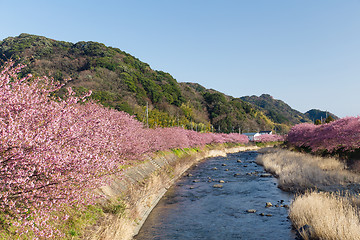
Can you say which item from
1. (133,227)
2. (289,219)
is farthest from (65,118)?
(289,219)

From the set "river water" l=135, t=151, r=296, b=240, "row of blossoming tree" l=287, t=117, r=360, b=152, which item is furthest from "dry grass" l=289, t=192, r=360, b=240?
"row of blossoming tree" l=287, t=117, r=360, b=152

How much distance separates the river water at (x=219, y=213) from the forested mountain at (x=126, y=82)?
66594 mm

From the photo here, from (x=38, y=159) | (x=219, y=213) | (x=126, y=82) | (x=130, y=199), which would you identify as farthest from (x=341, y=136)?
(x=126, y=82)

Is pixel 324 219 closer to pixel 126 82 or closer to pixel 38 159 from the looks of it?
pixel 38 159

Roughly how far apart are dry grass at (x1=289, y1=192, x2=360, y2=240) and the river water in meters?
0.77

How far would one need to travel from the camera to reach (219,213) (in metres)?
17.0

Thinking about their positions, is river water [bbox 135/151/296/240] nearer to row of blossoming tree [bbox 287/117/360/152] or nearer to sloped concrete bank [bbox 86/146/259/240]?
sloped concrete bank [bbox 86/146/259/240]

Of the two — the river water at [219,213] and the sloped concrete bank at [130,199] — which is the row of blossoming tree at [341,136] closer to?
the river water at [219,213]

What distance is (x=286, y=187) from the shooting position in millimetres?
22781

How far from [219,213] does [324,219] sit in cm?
668

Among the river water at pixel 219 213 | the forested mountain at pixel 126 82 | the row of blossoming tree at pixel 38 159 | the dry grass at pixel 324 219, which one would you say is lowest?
the river water at pixel 219 213

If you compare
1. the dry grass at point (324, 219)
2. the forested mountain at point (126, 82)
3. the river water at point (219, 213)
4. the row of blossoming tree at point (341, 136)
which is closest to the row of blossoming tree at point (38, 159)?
the river water at point (219, 213)

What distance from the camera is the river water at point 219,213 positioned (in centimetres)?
1348

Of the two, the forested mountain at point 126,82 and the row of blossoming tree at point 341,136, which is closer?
the row of blossoming tree at point 341,136
